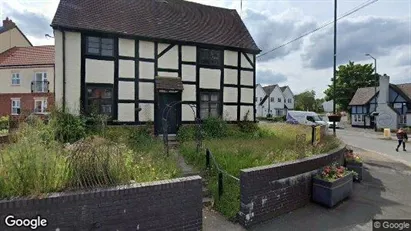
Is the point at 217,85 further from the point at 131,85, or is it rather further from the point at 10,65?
the point at 10,65

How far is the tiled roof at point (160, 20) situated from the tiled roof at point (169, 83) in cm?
195

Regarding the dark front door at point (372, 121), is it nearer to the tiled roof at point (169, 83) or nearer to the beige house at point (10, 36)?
the tiled roof at point (169, 83)

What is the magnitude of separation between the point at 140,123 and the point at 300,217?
867cm

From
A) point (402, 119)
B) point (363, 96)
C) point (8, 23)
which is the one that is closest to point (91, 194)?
point (8, 23)

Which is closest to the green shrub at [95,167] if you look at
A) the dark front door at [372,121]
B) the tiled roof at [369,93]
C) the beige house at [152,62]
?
the beige house at [152,62]

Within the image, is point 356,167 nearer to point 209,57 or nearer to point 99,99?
point 209,57

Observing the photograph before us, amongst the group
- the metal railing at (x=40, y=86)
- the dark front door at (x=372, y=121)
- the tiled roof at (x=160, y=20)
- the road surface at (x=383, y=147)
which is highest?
the tiled roof at (x=160, y=20)

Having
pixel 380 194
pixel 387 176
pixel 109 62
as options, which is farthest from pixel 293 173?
pixel 109 62

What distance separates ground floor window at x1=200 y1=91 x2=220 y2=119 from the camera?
14.6 m

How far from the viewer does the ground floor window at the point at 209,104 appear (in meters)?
14.6

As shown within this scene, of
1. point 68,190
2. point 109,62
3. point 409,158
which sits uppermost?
point 109,62

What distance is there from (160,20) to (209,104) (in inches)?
195

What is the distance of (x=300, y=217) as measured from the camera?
6324 mm

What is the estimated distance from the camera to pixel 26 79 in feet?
92.4
